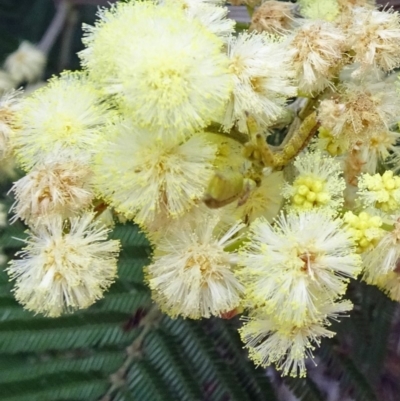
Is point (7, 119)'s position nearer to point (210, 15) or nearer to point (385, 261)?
point (210, 15)

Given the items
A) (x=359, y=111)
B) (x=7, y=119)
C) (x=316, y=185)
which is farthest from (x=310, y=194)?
(x=7, y=119)

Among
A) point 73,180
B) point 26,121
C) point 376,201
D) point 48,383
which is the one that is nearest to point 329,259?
point 376,201

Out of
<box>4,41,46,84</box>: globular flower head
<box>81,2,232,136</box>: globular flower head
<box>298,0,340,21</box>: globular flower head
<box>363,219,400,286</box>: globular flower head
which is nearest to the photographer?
<box>81,2,232,136</box>: globular flower head

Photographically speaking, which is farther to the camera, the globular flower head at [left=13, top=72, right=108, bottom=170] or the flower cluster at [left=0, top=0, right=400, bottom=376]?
the globular flower head at [left=13, top=72, right=108, bottom=170]

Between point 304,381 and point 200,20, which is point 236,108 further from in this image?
point 304,381

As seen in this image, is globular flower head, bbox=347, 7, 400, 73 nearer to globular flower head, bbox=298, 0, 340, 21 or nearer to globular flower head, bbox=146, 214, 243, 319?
globular flower head, bbox=298, 0, 340, 21

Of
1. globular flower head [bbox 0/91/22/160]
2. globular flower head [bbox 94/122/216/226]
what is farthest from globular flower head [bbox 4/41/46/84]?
→ globular flower head [bbox 94/122/216/226]
